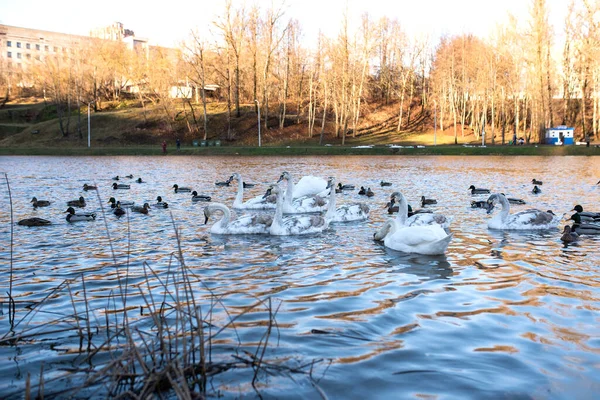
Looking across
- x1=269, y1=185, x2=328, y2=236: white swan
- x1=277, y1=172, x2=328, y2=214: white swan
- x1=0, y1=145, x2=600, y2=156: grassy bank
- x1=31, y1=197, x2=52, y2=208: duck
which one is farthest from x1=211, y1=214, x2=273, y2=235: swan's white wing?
x1=0, y1=145, x2=600, y2=156: grassy bank

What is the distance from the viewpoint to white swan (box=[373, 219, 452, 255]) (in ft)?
37.5

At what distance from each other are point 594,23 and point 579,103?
27.2m

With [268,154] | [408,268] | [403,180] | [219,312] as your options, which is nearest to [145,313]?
[219,312]

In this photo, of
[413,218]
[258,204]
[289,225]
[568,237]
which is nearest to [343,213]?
[413,218]

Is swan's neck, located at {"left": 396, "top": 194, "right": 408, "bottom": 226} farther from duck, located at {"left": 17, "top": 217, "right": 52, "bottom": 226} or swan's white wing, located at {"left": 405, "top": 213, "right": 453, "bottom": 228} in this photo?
duck, located at {"left": 17, "top": 217, "right": 52, "bottom": 226}

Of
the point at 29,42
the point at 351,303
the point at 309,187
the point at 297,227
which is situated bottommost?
the point at 351,303

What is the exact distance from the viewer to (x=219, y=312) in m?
7.93

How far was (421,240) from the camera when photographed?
11.6m

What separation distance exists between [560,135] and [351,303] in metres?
66.6

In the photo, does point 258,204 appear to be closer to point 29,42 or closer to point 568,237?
point 568,237

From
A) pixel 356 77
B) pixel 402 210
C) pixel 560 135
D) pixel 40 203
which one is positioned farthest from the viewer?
pixel 356 77

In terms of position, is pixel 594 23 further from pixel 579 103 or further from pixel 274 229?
pixel 274 229

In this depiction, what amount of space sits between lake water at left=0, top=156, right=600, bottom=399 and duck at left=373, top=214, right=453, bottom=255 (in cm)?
22

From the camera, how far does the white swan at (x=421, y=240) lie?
450 inches
